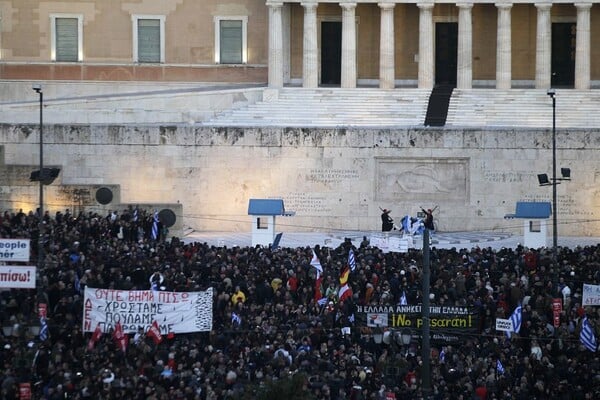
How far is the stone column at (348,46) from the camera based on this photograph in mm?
71062

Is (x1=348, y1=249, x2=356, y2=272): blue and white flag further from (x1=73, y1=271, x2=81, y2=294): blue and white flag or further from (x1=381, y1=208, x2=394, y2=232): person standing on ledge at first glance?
(x1=381, y1=208, x2=394, y2=232): person standing on ledge

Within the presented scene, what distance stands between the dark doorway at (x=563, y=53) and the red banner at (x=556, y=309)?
101ft

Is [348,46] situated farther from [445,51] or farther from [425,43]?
[445,51]

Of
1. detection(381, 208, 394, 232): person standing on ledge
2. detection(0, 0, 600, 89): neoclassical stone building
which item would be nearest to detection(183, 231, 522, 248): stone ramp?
detection(381, 208, 394, 232): person standing on ledge

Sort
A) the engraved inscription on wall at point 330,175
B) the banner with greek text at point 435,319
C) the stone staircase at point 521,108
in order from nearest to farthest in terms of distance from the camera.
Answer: the banner with greek text at point 435,319 < the engraved inscription on wall at point 330,175 < the stone staircase at point 521,108

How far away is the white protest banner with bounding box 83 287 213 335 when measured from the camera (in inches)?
1660

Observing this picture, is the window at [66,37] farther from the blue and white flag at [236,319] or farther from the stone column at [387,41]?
the blue and white flag at [236,319]

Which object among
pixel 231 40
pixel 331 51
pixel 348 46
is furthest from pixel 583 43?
pixel 231 40

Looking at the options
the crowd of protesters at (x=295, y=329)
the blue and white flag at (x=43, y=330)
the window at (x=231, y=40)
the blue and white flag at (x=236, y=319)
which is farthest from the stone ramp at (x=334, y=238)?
the blue and white flag at (x=43, y=330)

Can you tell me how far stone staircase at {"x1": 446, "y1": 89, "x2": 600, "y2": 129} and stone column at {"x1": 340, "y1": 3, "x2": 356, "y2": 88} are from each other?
4.25 m

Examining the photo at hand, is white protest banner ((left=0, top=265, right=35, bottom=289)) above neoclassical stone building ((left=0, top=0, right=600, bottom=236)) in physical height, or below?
below

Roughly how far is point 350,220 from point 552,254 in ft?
48.8

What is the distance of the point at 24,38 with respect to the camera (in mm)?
74750

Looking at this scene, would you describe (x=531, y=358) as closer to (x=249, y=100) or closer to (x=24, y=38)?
(x=249, y=100)
